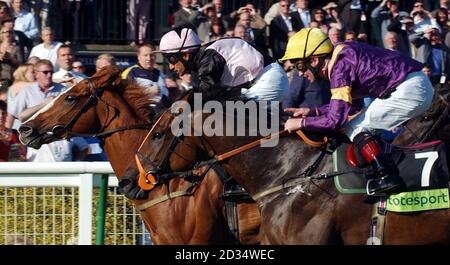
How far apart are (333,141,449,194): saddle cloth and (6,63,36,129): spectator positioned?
389 centimetres

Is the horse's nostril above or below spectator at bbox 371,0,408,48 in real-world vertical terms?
below

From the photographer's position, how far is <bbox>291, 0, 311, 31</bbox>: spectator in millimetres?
11844

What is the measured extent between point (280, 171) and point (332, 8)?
20.1 feet

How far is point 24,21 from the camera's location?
11594 millimetres

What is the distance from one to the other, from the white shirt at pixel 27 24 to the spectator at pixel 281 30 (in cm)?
243

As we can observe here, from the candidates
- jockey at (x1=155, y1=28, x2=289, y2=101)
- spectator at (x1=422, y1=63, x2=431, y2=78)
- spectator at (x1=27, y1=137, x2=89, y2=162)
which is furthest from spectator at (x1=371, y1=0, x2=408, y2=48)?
jockey at (x1=155, y1=28, x2=289, y2=101)

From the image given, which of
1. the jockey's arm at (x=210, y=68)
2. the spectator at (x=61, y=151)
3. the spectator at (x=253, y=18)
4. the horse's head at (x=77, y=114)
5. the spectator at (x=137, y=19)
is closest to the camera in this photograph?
the jockey's arm at (x=210, y=68)

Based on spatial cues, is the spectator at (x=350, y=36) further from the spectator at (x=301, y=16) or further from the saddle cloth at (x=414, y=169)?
the saddle cloth at (x=414, y=169)

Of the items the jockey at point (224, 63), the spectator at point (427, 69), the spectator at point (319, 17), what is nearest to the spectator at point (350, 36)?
the spectator at point (319, 17)

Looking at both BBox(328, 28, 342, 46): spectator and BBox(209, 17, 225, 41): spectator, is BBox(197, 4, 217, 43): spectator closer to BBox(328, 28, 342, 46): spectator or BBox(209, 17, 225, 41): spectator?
BBox(209, 17, 225, 41): spectator

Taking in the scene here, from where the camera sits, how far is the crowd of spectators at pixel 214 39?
30.8 ft
